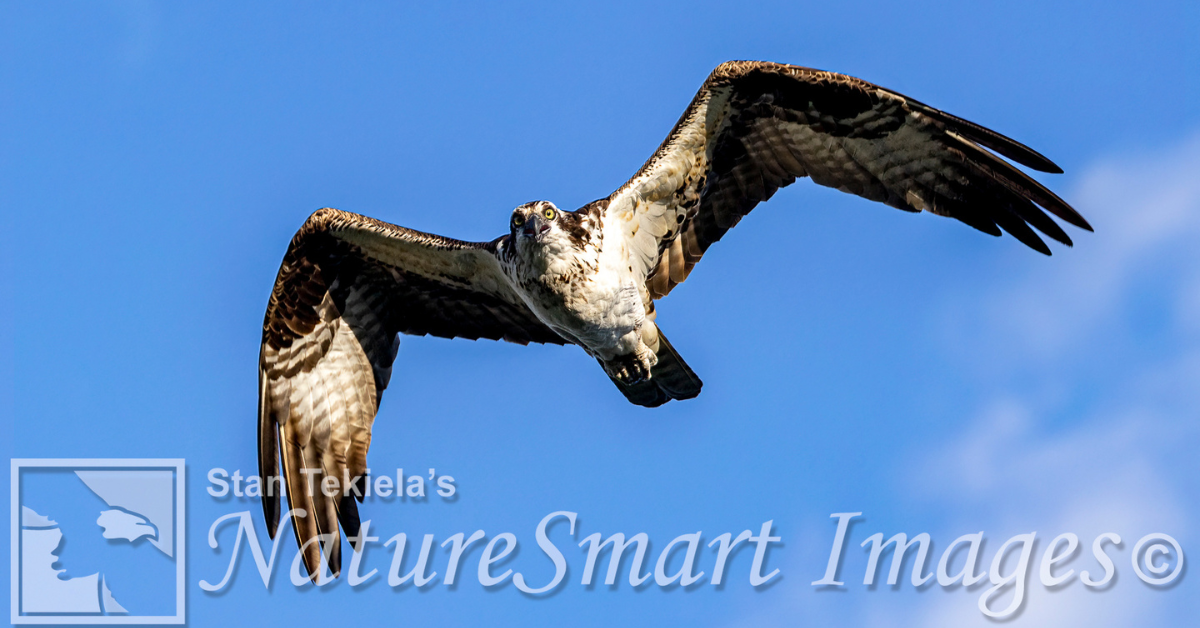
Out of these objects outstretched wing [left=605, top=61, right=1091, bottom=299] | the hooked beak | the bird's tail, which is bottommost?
the bird's tail

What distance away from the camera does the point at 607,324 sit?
10992mm

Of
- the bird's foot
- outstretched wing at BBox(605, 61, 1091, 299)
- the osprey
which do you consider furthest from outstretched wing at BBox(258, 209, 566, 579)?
outstretched wing at BBox(605, 61, 1091, 299)

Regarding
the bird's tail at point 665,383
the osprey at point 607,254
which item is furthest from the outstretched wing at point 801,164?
the bird's tail at point 665,383

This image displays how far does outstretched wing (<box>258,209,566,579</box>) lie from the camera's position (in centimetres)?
1153

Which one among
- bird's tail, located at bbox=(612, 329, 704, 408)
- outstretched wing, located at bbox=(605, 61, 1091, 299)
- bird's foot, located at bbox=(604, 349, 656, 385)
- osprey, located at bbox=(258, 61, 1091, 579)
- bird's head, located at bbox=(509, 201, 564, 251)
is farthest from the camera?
bird's tail, located at bbox=(612, 329, 704, 408)

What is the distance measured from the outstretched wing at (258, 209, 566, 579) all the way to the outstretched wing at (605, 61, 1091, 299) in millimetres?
1441

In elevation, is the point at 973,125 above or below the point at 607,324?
above

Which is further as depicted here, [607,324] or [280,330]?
[280,330]

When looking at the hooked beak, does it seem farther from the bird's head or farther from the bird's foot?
the bird's foot

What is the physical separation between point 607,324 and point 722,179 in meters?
1.83

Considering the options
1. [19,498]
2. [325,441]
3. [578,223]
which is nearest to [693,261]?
[578,223]

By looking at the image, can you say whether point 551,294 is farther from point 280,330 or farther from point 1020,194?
point 1020,194

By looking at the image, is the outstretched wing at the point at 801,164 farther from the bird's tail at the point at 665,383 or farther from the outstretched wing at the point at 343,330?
the outstretched wing at the point at 343,330

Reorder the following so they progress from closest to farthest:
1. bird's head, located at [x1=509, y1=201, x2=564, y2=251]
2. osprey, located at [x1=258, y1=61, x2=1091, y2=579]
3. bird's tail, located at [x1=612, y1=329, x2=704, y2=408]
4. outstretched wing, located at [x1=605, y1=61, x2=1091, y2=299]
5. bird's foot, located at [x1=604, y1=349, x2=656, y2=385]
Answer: bird's head, located at [x1=509, y1=201, x2=564, y2=251]
osprey, located at [x1=258, y1=61, x2=1091, y2=579]
outstretched wing, located at [x1=605, y1=61, x2=1091, y2=299]
bird's foot, located at [x1=604, y1=349, x2=656, y2=385]
bird's tail, located at [x1=612, y1=329, x2=704, y2=408]
